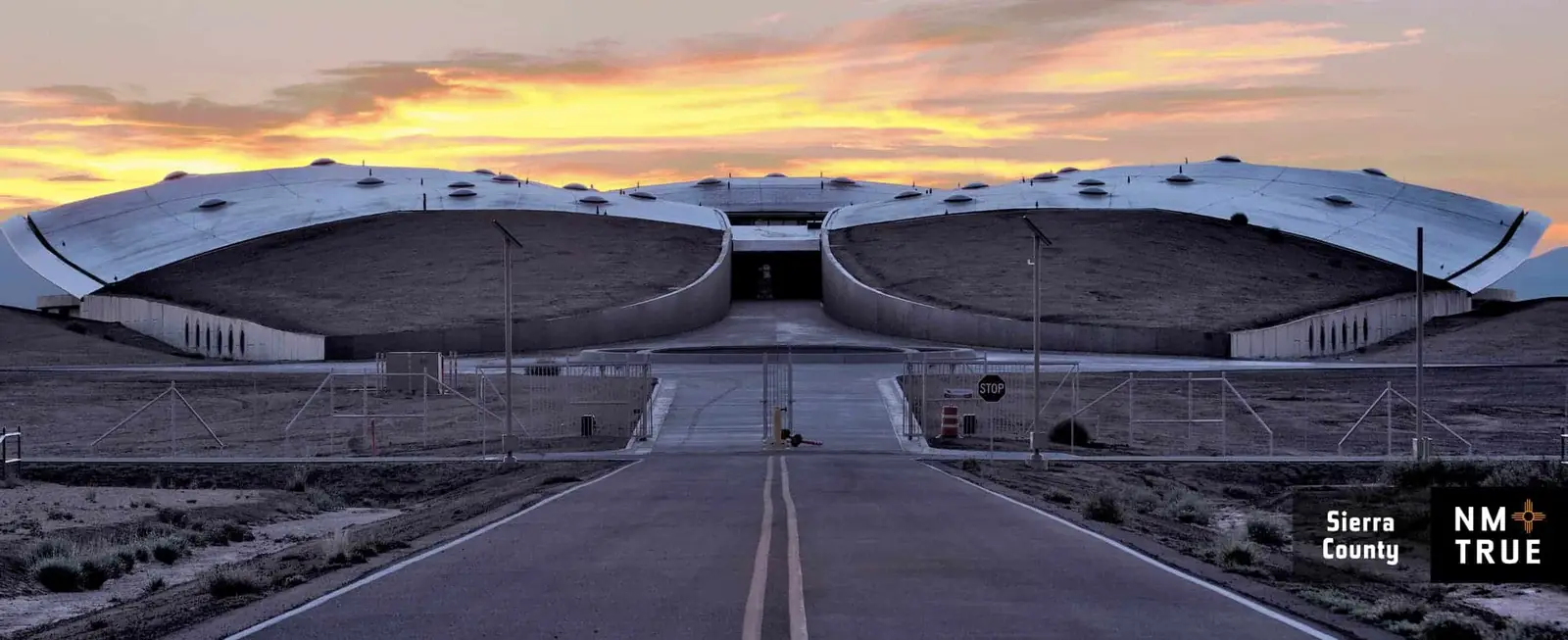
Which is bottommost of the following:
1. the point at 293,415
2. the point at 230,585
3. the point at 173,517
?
the point at 173,517

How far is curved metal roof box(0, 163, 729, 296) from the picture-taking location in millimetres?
82125

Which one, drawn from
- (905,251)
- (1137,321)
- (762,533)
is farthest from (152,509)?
(905,251)

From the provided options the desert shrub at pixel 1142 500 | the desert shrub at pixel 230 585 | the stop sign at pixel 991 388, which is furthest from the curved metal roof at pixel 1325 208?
the desert shrub at pixel 230 585

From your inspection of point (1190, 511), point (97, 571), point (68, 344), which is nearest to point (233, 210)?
point (68, 344)

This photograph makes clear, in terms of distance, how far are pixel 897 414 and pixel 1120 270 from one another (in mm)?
41422

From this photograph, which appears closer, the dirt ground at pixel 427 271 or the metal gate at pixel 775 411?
the metal gate at pixel 775 411

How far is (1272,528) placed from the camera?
823 inches

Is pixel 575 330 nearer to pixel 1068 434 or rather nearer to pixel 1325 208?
pixel 1068 434

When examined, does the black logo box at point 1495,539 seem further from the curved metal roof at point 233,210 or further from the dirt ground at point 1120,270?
the curved metal roof at point 233,210

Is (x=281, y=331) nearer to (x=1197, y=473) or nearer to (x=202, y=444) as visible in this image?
(x=202, y=444)

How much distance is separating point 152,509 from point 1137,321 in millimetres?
47727

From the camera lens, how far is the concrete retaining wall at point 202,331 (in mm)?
62781

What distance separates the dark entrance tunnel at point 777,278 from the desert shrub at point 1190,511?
2672 inches

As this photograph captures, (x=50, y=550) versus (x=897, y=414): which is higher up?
(x=897, y=414)
